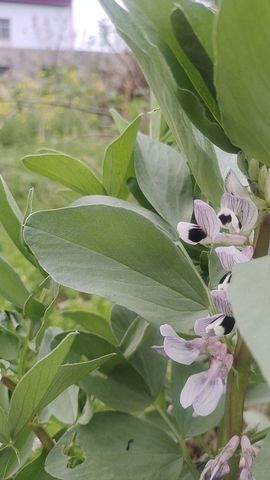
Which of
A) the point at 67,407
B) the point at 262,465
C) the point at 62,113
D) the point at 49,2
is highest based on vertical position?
the point at 262,465

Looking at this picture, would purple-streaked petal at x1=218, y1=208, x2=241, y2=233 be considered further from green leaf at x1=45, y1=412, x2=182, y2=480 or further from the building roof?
the building roof

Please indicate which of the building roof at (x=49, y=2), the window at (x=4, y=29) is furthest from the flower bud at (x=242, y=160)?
the window at (x=4, y=29)

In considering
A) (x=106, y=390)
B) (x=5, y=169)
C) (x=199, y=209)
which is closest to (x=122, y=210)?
(x=199, y=209)

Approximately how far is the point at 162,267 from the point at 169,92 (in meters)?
0.10

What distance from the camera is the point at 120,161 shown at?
0.40 meters

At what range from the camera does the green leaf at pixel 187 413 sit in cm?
45

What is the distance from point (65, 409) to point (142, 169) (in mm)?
190

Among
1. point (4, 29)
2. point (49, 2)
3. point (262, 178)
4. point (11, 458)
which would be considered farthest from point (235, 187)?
point (4, 29)

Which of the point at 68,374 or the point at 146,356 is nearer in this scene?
the point at 68,374

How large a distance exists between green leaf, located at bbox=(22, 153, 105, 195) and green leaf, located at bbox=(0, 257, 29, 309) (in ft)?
0.21

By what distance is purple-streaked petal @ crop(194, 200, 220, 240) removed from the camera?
302 mm

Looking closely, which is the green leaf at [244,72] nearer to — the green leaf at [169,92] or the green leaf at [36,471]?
the green leaf at [169,92]

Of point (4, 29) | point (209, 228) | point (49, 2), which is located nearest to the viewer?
point (209, 228)

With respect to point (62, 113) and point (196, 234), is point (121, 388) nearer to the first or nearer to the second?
point (196, 234)
